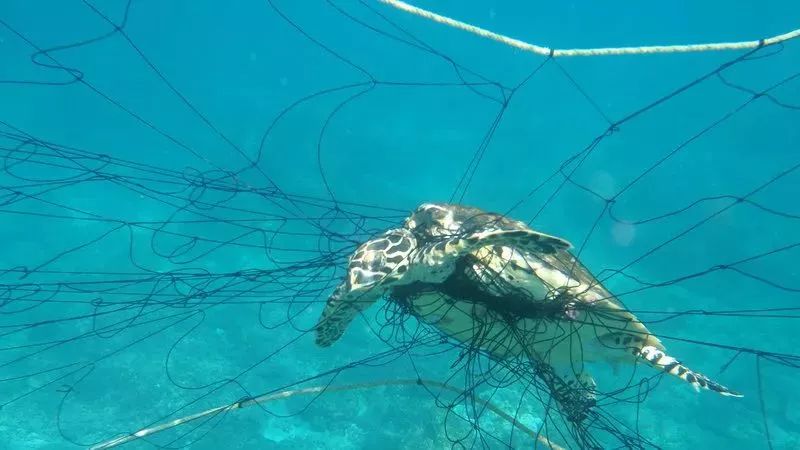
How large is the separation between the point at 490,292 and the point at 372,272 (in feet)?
2.68

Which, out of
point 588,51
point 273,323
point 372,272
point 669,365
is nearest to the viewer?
point 588,51

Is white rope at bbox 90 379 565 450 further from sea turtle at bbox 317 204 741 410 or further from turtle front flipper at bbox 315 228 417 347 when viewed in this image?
turtle front flipper at bbox 315 228 417 347

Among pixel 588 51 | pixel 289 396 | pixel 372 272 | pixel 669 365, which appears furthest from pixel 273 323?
pixel 588 51

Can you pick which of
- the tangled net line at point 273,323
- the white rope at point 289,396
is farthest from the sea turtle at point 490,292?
the white rope at point 289,396

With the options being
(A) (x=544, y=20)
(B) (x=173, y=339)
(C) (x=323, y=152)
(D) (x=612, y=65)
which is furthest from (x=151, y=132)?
(A) (x=544, y=20)

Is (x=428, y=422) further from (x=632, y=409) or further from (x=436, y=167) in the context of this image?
(x=436, y=167)

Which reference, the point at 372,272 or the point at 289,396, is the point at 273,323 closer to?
the point at 289,396

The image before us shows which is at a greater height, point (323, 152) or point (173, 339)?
point (323, 152)

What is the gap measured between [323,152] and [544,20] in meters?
45.4

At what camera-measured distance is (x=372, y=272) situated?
11.9 feet

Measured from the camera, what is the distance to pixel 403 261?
363 centimetres

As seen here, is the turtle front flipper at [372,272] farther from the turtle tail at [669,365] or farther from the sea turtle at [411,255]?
the turtle tail at [669,365]

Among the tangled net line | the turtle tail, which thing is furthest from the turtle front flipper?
the turtle tail

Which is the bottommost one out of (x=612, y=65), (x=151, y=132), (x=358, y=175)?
(x=358, y=175)
